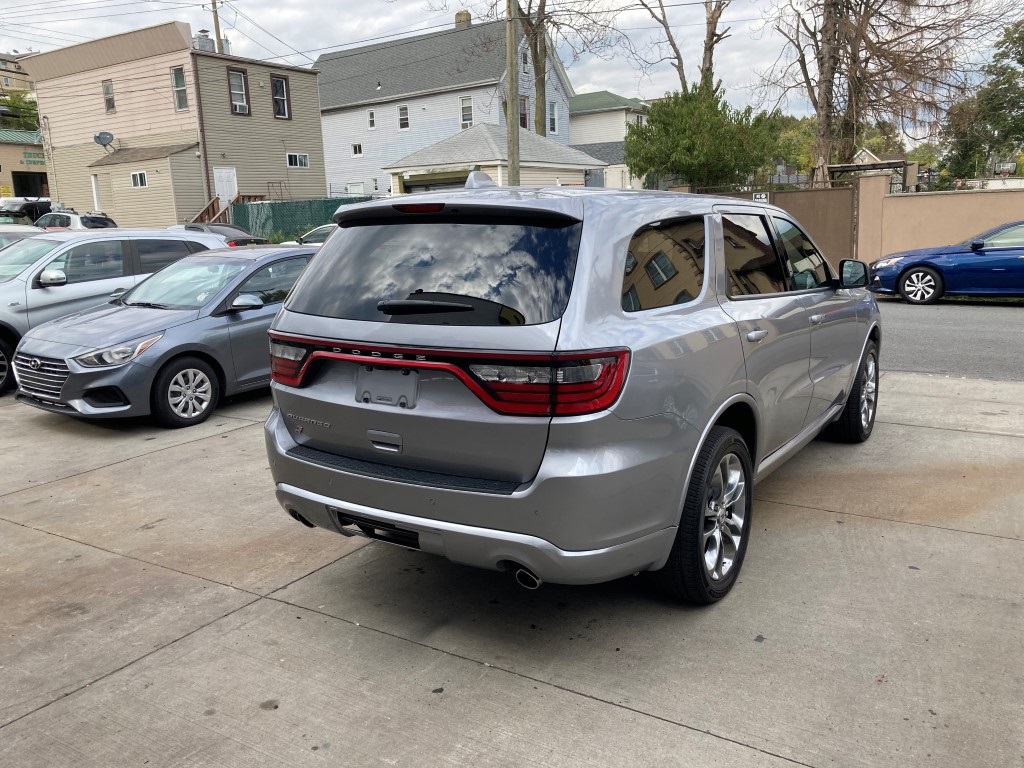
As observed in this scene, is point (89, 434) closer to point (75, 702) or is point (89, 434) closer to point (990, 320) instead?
point (75, 702)

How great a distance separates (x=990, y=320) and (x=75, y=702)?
42.0 ft

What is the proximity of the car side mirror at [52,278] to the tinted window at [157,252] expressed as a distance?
926 mm

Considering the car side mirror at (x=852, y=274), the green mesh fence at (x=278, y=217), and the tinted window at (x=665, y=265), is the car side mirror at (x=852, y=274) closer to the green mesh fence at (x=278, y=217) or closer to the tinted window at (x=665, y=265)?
the tinted window at (x=665, y=265)

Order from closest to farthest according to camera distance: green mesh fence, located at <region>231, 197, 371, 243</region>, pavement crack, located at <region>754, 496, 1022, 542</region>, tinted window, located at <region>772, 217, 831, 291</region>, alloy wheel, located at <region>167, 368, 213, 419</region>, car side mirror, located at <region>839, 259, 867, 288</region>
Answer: pavement crack, located at <region>754, 496, 1022, 542</region>, tinted window, located at <region>772, 217, 831, 291</region>, car side mirror, located at <region>839, 259, 867, 288</region>, alloy wheel, located at <region>167, 368, 213, 419</region>, green mesh fence, located at <region>231, 197, 371, 243</region>

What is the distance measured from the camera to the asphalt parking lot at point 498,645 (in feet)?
9.42

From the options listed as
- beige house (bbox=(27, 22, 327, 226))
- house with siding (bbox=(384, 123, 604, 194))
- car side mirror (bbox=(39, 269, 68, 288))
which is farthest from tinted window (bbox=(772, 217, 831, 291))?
house with siding (bbox=(384, 123, 604, 194))

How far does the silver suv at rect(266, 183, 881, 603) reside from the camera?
9.91 ft

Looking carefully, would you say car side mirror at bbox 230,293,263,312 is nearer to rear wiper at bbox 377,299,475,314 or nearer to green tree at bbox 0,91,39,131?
rear wiper at bbox 377,299,475,314

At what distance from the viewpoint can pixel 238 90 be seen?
32.0 metres

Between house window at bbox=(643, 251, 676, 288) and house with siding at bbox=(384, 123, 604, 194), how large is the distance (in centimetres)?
3092

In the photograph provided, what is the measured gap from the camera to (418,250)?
11.3ft

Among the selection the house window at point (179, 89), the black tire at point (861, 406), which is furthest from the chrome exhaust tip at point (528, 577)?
the house window at point (179, 89)

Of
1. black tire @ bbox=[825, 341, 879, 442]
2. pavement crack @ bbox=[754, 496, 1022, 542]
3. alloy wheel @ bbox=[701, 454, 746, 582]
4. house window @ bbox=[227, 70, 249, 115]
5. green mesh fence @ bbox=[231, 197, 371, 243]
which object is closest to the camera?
alloy wheel @ bbox=[701, 454, 746, 582]

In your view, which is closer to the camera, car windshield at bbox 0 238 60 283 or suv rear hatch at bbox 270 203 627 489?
suv rear hatch at bbox 270 203 627 489
